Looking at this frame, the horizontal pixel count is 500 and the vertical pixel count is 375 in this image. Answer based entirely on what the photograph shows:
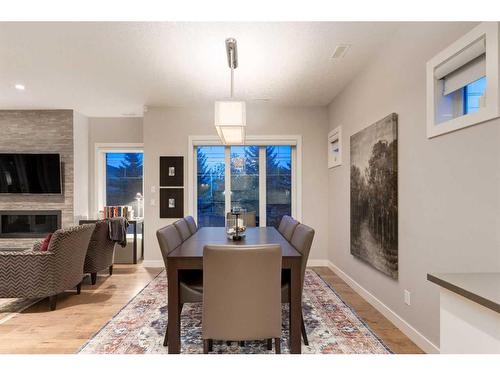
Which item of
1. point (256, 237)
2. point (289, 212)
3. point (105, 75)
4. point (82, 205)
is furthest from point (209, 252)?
point (82, 205)

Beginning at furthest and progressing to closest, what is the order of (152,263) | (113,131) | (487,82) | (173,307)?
(113,131) → (152,263) → (173,307) → (487,82)

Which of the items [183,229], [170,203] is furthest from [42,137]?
[183,229]

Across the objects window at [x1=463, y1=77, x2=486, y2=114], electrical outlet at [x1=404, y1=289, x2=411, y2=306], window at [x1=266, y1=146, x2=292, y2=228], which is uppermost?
window at [x1=463, y1=77, x2=486, y2=114]

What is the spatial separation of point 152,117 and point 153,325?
11.1 feet

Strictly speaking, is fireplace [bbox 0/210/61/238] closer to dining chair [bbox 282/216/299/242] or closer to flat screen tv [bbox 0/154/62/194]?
flat screen tv [bbox 0/154/62/194]

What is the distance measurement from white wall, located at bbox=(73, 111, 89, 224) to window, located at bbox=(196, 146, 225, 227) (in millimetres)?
2256

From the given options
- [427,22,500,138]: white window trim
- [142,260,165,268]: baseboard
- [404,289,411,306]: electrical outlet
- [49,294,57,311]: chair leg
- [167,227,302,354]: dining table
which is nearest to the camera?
[427,22,500,138]: white window trim

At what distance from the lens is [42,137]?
17.1 feet

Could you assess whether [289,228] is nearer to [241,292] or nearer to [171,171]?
[241,292]

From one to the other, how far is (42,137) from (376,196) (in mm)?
5532

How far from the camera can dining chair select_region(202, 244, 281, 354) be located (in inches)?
69.2

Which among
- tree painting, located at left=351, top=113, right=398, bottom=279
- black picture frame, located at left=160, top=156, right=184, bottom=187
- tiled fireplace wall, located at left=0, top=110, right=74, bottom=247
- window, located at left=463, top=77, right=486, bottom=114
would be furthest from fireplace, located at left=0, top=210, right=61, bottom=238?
window, located at left=463, top=77, right=486, bottom=114

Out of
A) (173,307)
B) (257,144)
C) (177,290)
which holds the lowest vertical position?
(173,307)
